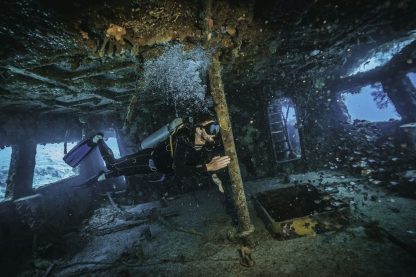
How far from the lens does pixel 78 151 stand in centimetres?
732

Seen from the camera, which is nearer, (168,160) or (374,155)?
(168,160)

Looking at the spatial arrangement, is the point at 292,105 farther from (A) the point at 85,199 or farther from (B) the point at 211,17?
(A) the point at 85,199

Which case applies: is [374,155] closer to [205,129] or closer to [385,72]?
[385,72]

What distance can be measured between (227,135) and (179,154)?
1.18 meters

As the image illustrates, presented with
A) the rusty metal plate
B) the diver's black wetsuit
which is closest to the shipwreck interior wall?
the diver's black wetsuit

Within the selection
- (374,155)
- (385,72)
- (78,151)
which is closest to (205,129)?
(78,151)

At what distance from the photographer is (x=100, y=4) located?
3.44 m

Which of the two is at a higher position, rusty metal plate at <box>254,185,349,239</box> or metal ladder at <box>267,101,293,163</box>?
metal ladder at <box>267,101,293,163</box>

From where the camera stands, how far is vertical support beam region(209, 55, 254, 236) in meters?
4.89

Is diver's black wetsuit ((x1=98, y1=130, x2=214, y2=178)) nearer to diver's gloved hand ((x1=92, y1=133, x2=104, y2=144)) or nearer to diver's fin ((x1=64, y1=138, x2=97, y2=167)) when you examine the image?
diver's gloved hand ((x1=92, y1=133, x2=104, y2=144))

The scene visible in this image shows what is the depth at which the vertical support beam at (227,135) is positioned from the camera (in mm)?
4891

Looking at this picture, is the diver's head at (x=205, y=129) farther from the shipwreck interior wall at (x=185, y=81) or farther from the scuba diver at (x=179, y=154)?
the shipwreck interior wall at (x=185, y=81)

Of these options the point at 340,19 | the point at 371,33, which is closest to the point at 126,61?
the point at 340,19

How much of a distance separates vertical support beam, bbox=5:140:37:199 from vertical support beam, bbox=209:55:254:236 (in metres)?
7.82
